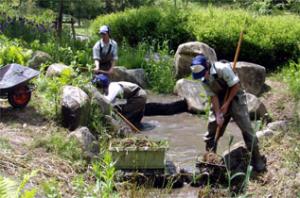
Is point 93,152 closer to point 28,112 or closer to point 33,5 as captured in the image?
point 28,112

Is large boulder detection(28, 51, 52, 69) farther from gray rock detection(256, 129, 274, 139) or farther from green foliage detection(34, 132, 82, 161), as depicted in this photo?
gray rock detection(256, 129, 274, 139)

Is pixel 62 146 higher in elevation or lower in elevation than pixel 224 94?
lower

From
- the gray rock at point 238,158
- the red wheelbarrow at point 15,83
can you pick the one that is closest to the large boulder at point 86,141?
the red wheelbarrow at point 15,83

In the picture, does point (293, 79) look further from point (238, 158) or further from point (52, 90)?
point (52, 90)

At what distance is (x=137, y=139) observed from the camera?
696 cm

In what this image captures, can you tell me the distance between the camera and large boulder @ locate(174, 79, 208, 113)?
10877mm

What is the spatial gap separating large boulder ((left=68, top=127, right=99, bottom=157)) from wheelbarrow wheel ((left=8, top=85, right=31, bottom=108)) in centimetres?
110

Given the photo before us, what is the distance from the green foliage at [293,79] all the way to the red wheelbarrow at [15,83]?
17.1 feet

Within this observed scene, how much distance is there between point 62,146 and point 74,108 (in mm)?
890

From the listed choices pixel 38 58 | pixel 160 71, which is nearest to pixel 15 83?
pixel 38 58

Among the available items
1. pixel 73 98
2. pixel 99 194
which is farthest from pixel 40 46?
pixel 99 194

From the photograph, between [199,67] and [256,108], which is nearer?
[199,67]

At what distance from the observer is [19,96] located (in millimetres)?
7707

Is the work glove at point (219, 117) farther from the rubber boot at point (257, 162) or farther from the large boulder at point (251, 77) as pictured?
the large boulder at point (251, 77)
